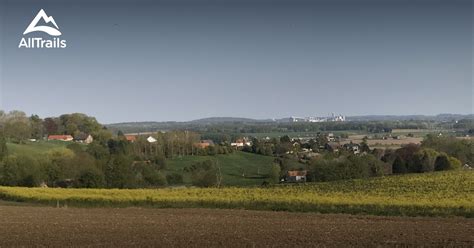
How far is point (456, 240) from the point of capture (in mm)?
15344

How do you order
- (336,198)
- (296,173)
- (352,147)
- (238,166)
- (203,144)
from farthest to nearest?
1. (203,144)
2. (352,147)
3. (238,166)
4. (296,173)
5. (336,198)

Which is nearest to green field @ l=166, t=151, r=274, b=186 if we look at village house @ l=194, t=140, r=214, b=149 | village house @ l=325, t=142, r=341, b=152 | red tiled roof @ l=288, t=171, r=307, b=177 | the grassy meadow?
red tiled roof @ l=288, t=171, r=307, b=177

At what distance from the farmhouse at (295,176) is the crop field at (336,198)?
15969 mm

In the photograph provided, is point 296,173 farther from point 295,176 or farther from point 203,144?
point 203,144

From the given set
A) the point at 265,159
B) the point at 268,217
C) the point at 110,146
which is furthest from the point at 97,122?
the point at 268,217

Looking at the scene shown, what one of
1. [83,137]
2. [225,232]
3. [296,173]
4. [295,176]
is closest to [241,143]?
[296,173]

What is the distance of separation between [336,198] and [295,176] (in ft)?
98.0

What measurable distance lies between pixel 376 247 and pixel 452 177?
101ft

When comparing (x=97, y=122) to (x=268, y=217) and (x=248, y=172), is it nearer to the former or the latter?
(x=248, y=172)

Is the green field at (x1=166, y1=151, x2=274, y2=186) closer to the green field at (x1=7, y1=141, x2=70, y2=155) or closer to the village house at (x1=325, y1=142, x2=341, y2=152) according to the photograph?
the village house at (x1=325, y1=142, x2=341, y2=152)

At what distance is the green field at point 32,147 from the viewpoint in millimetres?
69188

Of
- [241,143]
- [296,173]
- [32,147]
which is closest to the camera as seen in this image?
[296,173]

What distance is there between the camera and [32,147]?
249ft

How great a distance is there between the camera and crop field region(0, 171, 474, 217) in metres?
27.0
